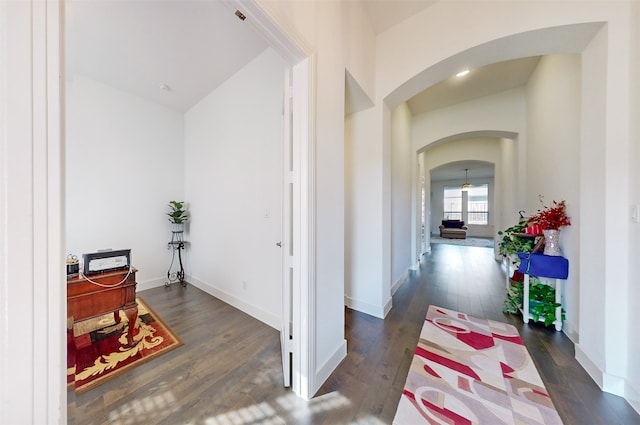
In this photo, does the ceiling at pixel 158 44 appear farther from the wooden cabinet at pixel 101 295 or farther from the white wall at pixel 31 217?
the wooden cabinet at pixel 101 295

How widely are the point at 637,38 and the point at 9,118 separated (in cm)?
Result: 315

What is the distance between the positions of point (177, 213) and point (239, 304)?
1.96m

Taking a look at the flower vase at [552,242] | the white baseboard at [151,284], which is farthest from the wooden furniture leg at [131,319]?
the flower vase at [552,242]

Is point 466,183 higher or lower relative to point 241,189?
higher

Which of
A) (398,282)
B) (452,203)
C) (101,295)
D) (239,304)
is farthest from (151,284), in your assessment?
(452,203)

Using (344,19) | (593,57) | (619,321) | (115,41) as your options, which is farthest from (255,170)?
(619,321)

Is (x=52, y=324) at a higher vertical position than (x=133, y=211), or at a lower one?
lower

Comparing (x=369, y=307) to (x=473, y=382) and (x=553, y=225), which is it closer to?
(x=473, y=382)

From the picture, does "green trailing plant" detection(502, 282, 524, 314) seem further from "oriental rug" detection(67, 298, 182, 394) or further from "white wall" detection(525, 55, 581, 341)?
"oriental rug" detection(67, 298, 182, 394)

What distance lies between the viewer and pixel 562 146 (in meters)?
2.36

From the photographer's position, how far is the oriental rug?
5.64 feet

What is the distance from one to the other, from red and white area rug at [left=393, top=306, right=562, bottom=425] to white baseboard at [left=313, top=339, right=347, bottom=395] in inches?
20.9

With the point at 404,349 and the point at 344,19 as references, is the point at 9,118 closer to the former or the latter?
the point at 344,19

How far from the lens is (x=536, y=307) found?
7.81ft
